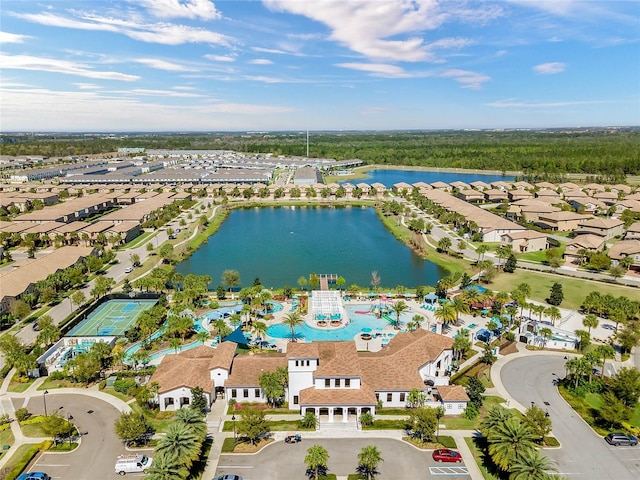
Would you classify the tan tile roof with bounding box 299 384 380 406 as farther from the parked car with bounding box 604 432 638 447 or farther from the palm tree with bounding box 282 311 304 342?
the parked car with bounding box 604 432 638 447

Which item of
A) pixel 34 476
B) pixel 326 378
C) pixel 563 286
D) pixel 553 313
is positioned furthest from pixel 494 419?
pixel 563 286

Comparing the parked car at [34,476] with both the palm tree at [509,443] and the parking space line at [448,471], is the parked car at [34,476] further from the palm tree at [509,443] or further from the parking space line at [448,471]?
the palm tree at [509,443]

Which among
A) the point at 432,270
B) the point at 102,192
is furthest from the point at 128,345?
the point at 102,192

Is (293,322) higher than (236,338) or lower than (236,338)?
higher

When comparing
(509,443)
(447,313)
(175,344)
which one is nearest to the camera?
(509,443)

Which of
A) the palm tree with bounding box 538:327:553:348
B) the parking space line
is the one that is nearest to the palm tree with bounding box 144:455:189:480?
the parking space line

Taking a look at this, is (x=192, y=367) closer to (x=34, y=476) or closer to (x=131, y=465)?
(x=131, y=465)

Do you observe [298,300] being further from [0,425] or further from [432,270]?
[0,425]
